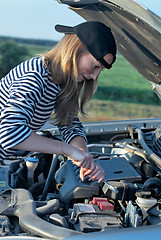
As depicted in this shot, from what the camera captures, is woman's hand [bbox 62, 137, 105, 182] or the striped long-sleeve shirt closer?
the striped long-sleeve shirt

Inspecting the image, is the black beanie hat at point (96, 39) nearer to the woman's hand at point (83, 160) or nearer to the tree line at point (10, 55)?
the woman's hand at point (83, 160)

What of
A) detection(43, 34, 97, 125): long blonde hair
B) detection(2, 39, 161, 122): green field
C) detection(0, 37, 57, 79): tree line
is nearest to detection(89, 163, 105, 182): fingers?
detection(43, 34, 97, 125): long blonde hair

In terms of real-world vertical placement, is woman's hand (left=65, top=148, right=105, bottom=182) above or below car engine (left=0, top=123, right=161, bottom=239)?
above

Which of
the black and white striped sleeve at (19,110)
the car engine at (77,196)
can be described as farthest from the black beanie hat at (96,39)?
the car engine at (77,196)

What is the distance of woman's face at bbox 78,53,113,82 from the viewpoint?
1948 mm

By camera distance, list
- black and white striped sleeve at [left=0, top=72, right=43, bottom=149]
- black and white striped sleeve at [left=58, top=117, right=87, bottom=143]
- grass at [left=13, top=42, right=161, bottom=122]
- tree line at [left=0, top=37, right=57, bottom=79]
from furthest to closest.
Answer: tree line at [left=0, top=37, right=57, bottom=79] → grass at [left=13, top=42, right=161, bottom=122] → black and white striped sleeve at [left=58, top=117, right=87, bottom=143] → black and white striped sleeve at [left=0, top=72, right=43, bottom=149]

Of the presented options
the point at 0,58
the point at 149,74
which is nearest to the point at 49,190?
the point at 149,74

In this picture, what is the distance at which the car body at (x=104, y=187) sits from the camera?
181cm

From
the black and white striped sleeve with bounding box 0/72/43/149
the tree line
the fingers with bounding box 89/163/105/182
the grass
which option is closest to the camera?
the black and white striped sleeve with bounding box 0/72/43/149

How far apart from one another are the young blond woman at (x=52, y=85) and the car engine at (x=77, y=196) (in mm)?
179

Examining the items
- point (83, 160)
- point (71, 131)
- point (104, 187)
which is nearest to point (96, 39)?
point (83, 160)

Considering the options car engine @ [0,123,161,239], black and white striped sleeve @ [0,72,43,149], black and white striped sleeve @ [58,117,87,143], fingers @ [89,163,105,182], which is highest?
black and white striped sleeve @ [0,72,43,149]

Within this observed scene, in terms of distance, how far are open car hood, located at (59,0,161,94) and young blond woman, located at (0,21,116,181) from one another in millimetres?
186

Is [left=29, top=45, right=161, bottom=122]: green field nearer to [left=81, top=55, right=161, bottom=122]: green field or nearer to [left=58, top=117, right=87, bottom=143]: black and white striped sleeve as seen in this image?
[left=81, top=55, right=161, bottom=122]: green field
